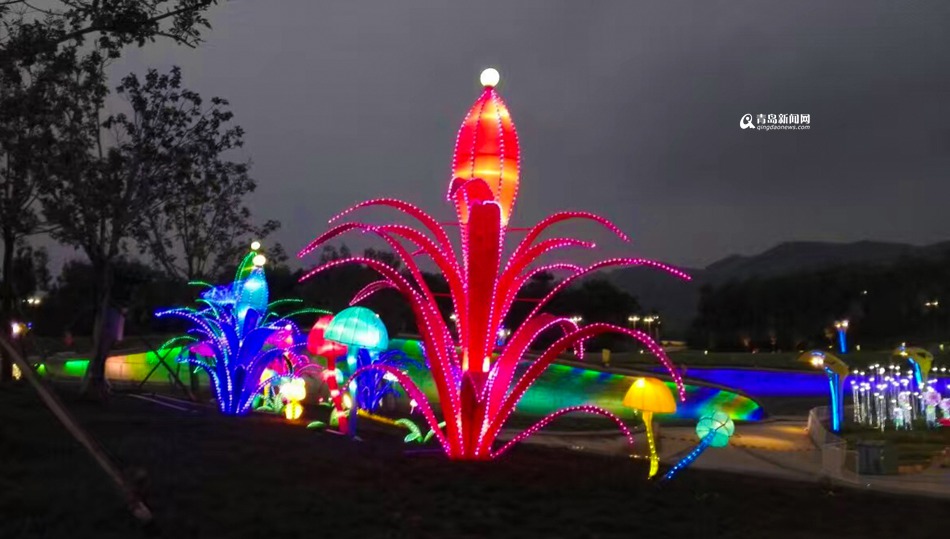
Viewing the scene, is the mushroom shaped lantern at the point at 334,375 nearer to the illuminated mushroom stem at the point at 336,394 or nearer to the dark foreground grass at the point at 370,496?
the illuminated mushroom stem at the point at 336,394

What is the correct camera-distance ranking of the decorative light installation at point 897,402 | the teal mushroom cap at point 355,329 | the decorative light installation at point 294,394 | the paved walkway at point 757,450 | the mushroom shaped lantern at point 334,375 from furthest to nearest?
the decorative light installation at point 897,402 < the decorative light installation at point 294,394 < the paved walkway at point 757,450 < the mushroom shaped lantern at point 334,375 < the teal mushroom cap at point 355,329

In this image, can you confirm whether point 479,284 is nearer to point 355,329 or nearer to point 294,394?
point 355,329

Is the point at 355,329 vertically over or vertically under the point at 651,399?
over

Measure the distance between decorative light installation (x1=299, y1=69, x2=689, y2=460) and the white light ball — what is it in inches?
1.0

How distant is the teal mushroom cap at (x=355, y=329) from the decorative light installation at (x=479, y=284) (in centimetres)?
310

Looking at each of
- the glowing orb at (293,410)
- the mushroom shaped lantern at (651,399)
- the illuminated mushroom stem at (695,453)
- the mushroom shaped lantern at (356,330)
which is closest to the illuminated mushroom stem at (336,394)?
the mushroom shaped lantern at (356,330)

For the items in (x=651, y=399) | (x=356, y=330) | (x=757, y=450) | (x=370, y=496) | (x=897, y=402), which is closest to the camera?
(x=370, y=496)

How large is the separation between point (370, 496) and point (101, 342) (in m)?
10.2

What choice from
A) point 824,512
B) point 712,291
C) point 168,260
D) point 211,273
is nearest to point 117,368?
point 211,273

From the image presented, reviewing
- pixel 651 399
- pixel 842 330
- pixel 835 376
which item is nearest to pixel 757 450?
pixel 835 376

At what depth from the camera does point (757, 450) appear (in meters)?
20.2

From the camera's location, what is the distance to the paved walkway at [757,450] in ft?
48.2

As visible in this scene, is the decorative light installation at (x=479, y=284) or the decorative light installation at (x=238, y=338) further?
the decorative light installation at (x=238, y=338)

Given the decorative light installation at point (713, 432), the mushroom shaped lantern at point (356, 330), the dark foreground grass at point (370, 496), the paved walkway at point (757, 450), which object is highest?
the mushroom shaped lantern at point (356, 330)
